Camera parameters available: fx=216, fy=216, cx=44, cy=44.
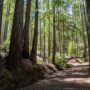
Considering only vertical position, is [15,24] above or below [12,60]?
above

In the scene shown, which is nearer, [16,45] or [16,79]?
[16,79]

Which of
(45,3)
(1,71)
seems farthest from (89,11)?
(45,3)

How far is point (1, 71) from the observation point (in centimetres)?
1095

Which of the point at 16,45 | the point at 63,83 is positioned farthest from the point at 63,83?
the point at 16,45

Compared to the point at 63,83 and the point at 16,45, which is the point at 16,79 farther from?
the point at 63,83

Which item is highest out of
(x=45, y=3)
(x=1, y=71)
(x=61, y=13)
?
(x=45, y=3)

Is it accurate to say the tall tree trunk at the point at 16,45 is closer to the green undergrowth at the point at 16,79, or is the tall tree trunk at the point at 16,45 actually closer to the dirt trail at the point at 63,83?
the green undergrowth at the point at 16,79

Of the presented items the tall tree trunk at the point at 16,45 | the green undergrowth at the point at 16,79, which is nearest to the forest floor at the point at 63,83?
the green undergrowth at the point at 16,79

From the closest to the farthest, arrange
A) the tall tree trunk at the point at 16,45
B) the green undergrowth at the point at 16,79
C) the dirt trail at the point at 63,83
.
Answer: the dirt trail at the point at 63,83 < the green undergrowth at the point at 16,79 < the tall tree trunk at the point at 16,45

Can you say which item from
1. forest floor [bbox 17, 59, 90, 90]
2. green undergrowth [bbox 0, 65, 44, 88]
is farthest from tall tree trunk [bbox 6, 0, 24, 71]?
forest floor [bbox 17, 59, 90, 90]

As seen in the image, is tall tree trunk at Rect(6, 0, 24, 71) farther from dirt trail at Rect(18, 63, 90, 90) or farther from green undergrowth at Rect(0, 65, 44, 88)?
dirt trail at Rect(18, 63, 90, 90)

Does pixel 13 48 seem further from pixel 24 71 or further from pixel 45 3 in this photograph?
pixel 45 3

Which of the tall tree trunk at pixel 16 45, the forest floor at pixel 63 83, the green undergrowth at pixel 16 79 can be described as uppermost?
the tall tree trunk at pixel 16 45

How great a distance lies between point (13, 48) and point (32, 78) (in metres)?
2.11
